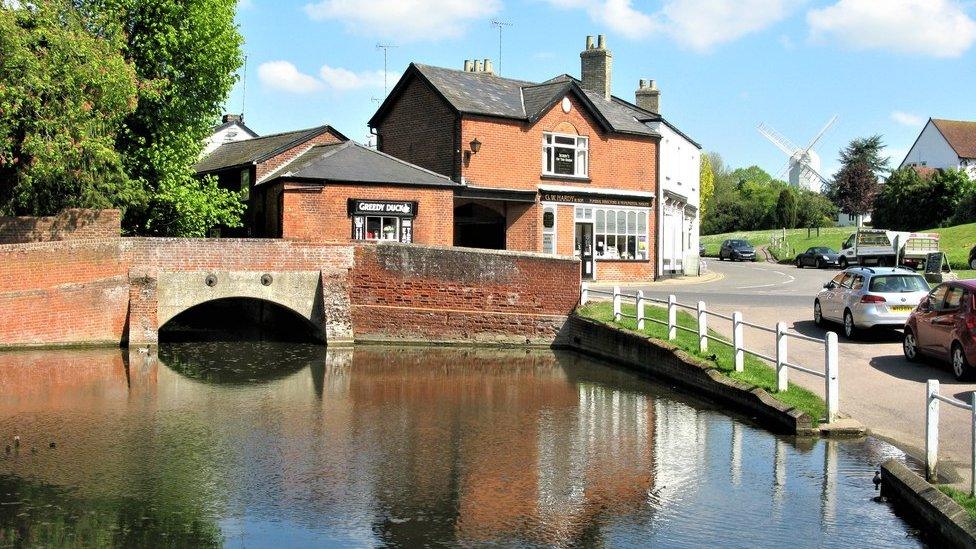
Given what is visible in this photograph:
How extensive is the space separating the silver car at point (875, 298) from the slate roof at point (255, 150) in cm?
2024

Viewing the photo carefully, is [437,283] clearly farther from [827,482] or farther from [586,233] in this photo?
[827,482]

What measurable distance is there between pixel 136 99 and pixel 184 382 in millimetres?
10551

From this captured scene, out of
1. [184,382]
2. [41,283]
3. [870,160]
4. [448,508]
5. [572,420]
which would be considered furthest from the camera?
[870,160]

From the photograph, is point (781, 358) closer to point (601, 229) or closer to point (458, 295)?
point (458, 295)

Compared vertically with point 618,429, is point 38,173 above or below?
above

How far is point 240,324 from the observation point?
32.4 meters

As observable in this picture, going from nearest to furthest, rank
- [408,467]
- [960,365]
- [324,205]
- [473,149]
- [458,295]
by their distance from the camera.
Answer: [408,467] → [960,365] → [458,295] → [324,205] → [473,149]

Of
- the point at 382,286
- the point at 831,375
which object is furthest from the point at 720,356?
the point at 382,286

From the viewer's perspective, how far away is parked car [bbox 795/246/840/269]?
54172 mm

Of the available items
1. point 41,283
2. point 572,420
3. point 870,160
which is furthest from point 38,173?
point 870,160

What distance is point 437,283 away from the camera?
26656mm

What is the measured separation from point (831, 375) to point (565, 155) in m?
24.2

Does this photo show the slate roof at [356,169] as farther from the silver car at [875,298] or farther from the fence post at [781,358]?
the fence post at [781,358]

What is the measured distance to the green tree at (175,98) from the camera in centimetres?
2892
